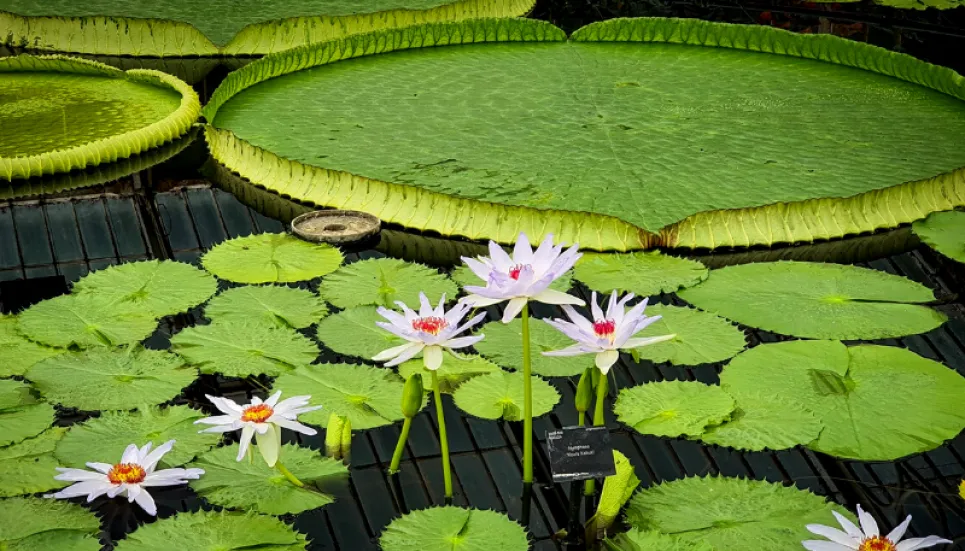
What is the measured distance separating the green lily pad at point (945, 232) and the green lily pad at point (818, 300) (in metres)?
0.24

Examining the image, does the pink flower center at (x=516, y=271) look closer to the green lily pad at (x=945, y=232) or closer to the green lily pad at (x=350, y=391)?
the green lily pad at (x=350, y=391)

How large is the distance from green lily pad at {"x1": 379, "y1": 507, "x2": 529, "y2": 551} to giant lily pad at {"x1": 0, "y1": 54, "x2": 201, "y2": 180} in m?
2.23

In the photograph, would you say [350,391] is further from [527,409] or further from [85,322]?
[85,322]

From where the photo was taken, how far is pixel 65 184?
3766 millimetres

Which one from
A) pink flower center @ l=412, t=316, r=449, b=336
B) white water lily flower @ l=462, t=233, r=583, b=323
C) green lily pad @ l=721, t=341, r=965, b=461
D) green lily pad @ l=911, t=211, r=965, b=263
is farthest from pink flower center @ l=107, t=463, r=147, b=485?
green lily pad @ l=911, t=211, r=965, b=263

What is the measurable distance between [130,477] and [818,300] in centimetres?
176

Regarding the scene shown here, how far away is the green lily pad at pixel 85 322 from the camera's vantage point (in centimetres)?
276

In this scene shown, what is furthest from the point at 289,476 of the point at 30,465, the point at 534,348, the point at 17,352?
the point at 17,352

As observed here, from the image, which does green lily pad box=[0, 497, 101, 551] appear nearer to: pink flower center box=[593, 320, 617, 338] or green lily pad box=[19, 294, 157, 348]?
green lily pad box=[19, 294, 157, 348]

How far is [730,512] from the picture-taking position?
7.09ft

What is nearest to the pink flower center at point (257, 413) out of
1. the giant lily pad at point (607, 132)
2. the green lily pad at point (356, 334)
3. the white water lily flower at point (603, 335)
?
the white water lily flower at point (603, 335)

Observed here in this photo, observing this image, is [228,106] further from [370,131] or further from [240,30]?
[240,30]

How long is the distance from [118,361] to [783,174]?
2.03 m

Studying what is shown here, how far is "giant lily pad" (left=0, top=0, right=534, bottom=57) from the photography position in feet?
16.5
